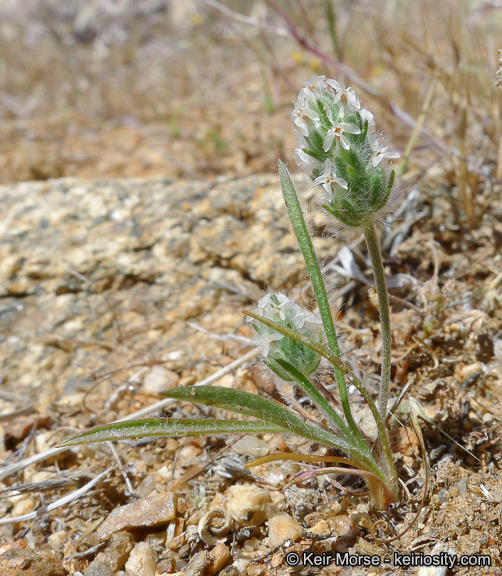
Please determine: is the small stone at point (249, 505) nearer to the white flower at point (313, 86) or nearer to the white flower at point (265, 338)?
the white flower at point (265, 338)

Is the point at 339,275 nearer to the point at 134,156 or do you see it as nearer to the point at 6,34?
the point at 134,156

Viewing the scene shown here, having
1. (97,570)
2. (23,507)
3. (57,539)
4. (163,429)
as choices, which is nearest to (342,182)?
(163,429)

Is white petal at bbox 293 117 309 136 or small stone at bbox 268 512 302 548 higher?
white petal at bbox 293 117 309 136

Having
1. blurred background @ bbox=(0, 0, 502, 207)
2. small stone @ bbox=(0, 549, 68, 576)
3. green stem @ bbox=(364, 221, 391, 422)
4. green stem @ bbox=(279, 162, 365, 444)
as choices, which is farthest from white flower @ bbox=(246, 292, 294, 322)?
blurred background @ bbox=(0, 0, 502, 207)

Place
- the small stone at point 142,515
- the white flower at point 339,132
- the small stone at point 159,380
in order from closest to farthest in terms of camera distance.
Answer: the white flower at point 339,132, the small stone at point 142,515, the small stone at point 159,380

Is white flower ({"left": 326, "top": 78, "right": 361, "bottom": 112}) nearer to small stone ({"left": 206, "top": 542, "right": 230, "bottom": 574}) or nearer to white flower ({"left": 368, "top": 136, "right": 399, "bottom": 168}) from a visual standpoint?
white flower ({"left": 368, "top": 136, "right": 399, "bottom": 168})

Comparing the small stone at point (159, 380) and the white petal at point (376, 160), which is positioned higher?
the white petal at point (376, 160)

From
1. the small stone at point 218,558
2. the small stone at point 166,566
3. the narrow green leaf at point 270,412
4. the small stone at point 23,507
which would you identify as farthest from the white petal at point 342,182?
the small stone at point 23,507
